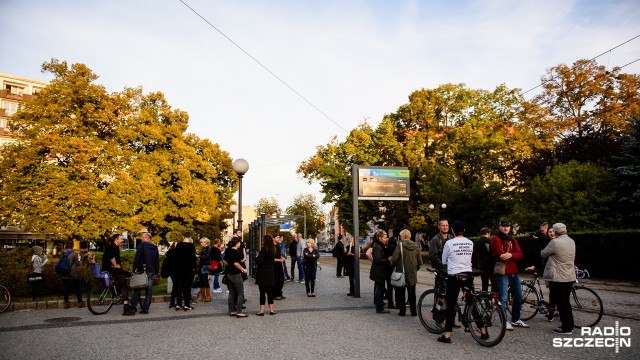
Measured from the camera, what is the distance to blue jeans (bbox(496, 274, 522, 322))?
850 cm

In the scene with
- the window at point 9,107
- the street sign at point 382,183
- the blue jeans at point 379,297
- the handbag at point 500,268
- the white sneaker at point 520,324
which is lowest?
the white sneaker at point 520,324

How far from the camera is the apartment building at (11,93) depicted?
57.2 meters

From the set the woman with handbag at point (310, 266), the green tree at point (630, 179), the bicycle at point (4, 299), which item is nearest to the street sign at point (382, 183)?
the woman with handbag at point (310, 266)

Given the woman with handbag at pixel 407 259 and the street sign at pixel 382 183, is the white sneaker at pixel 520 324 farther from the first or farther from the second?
the street sign at pixel 382 183

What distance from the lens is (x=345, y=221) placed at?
41.8 meters

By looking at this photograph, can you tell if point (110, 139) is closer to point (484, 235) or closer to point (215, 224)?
point (215, 224)

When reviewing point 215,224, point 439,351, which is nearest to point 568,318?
point 439,351

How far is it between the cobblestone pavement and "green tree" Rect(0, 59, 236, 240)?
1936 cm

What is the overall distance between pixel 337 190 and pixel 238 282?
31.0m

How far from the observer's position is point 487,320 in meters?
7.04

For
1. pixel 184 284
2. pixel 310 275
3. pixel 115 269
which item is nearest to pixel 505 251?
pixel 310 275

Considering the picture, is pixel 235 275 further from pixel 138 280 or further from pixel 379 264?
pixel 379 264

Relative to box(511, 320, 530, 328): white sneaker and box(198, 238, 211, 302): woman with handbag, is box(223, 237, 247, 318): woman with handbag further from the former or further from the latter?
box(511, 320, 530, 328): white sneaker

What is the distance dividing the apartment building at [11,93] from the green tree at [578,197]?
56966 millimetres
